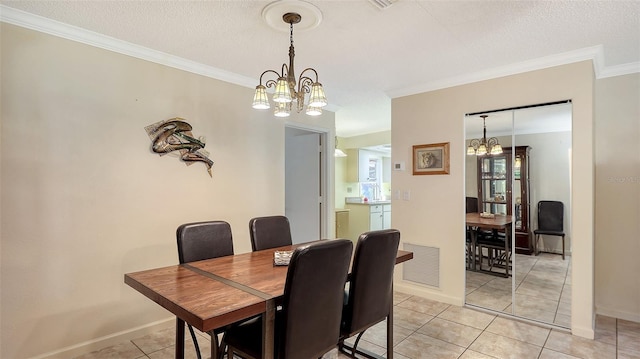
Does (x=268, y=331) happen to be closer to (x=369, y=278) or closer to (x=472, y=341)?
(x=369, y=278)

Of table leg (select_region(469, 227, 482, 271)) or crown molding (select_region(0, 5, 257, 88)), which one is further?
table leg (select_region(469, 227, 482, 271))

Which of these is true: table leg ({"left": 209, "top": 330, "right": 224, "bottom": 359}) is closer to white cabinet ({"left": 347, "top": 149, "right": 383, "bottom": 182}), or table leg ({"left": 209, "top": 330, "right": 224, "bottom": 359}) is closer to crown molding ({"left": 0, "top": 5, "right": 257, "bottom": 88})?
crown molding ({"left": 0, "top": 5, "right": 257, "bottom": 88})

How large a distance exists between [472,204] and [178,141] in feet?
9.59

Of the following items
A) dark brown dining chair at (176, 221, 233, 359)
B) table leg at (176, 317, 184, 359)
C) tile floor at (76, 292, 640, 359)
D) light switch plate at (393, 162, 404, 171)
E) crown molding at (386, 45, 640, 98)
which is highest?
crown molding at (386, 45, 640, 98)

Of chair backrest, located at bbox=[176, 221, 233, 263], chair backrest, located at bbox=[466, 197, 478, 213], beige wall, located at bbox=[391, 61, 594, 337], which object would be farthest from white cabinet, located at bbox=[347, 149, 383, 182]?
chair backrest, located at bbox=[176, 221, 233, 263]

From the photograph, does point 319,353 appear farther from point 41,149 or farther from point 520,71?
point 520,71

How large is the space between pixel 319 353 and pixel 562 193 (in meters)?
2.57

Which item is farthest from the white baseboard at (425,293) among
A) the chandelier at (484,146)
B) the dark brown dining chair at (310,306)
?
the dark brown dining chair at (310,306)

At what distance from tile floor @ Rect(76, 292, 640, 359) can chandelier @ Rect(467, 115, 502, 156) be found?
5.16 feet

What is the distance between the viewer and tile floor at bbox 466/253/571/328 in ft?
9.36

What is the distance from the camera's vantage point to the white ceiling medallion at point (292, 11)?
6.45ft

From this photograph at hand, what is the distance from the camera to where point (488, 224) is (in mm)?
3238

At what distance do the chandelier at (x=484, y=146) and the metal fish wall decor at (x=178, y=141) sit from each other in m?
2.62

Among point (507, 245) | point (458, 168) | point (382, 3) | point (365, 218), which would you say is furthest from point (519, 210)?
point (365, 218)
